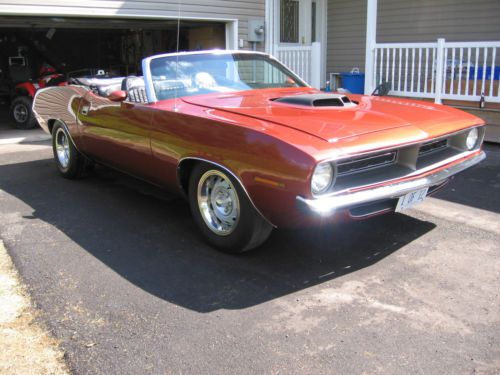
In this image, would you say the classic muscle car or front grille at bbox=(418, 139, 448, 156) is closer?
the classic muscle car

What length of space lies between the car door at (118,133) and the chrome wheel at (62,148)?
0.71 metres

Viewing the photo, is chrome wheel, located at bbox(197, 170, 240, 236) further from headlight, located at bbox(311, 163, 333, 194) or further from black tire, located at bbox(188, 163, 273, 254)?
headlight, located at bbox(311, 163, 333, 194)

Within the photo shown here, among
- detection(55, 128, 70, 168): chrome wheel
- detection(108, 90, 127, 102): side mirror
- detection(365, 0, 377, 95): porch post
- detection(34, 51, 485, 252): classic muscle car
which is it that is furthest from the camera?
detection(365, 0, 377, 95): porch post

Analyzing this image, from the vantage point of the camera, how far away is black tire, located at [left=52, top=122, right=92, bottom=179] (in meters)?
6.21

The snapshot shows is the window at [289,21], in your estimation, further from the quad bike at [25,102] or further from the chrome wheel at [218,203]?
the chrome wheel at [218,203]

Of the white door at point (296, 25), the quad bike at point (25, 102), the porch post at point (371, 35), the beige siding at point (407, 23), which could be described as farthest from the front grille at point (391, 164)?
the quad bike at point (25, 102)

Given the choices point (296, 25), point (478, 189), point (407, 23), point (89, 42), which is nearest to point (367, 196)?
point (478, 189)

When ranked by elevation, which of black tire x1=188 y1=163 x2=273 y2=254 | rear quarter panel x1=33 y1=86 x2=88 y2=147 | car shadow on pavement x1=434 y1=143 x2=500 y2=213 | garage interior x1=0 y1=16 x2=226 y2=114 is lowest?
car shadow on pavement x1=434 y1=143 x2=500 y2=213

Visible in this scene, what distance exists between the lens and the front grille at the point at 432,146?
390 centimetres

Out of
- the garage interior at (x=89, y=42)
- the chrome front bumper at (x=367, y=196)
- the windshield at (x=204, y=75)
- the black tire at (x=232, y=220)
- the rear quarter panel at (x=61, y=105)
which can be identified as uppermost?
the garage interior at (x=89, y=42)

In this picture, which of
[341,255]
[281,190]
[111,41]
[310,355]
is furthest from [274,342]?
[111,41]

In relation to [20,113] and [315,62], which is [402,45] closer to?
[315,62]

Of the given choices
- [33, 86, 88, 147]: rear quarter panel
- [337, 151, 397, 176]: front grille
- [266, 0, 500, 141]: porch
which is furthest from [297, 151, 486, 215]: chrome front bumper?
[266, 0, 500, 141]: porch

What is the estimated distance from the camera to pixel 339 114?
12.6 feet
